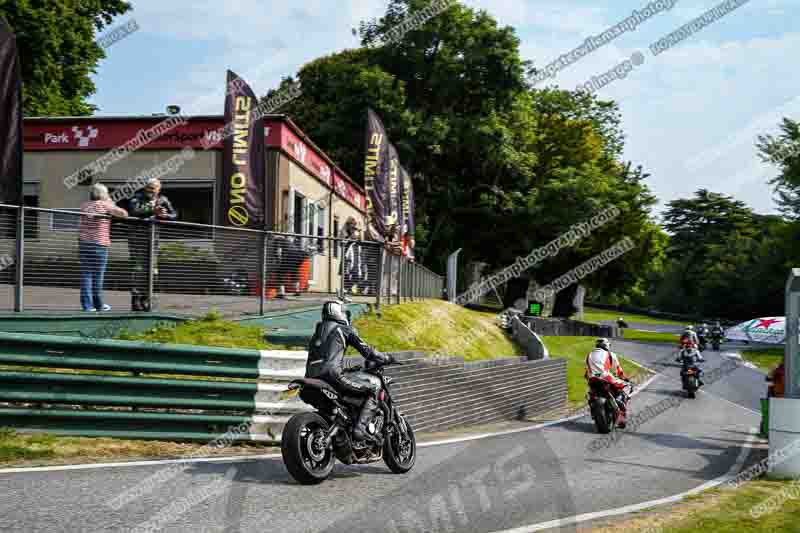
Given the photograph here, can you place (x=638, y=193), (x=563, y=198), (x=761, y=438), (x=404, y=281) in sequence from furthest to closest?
(x=638, y=193)
(x=563, y=198)
(x=404, y=281)
(x=761, y=438)

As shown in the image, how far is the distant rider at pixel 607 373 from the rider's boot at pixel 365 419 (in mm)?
7712

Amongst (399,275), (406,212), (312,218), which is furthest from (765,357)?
(399,275)

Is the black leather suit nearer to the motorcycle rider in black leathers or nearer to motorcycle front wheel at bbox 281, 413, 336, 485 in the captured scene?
the motorcycle rider in black leathers

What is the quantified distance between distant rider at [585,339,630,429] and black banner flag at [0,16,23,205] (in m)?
9.62

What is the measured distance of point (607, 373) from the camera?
590 inches

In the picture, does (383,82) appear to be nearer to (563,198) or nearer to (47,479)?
(563,198)

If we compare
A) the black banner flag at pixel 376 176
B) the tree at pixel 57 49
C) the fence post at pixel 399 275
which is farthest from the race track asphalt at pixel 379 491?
the tree at pixel 57 49

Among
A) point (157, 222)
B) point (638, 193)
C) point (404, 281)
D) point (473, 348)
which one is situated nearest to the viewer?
point (157, 222)

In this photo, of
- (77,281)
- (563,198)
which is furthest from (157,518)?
(563,198)

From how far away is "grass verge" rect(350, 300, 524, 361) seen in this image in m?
14.8

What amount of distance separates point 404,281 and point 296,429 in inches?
464

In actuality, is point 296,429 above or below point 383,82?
below

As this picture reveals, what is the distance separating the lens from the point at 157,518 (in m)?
5.76

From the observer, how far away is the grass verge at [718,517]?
6398 mm
